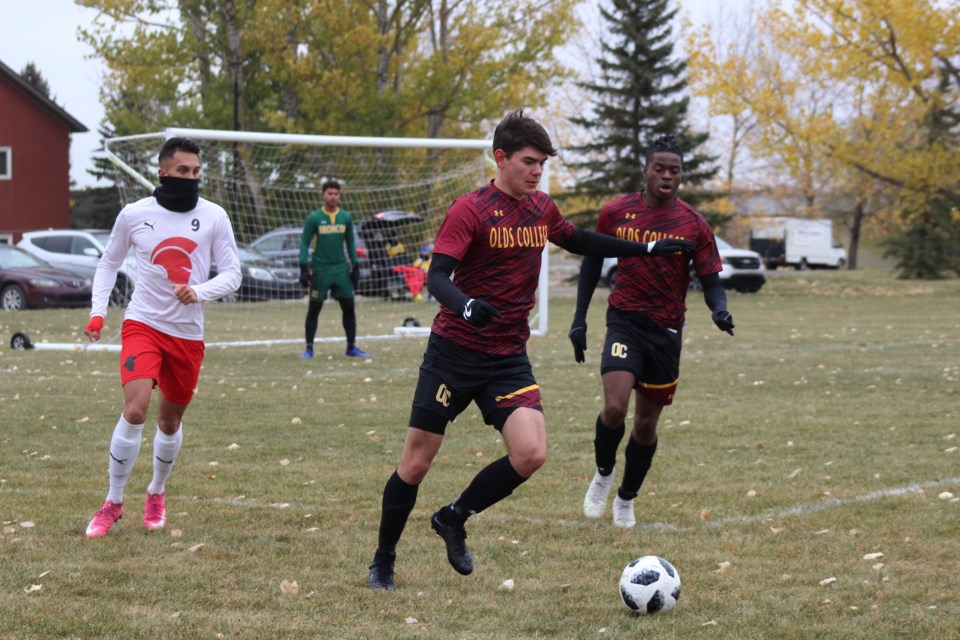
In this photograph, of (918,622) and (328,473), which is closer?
(918,622)

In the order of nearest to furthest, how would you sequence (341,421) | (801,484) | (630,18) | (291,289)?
(801,484)
(341,421)
(291,289)
(630,18)

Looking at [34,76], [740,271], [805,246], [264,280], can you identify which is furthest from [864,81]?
[34,76]

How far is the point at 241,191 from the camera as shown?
20297 mm

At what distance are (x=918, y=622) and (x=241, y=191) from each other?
669 inches

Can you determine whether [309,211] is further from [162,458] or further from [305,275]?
[162,458]

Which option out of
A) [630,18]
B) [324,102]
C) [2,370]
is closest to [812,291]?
[630,18]

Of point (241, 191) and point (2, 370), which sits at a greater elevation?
point (241, 191)

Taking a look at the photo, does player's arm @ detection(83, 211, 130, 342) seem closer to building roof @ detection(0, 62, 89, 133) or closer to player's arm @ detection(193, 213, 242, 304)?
player's arm @ detection(193, 213, 242, 304)

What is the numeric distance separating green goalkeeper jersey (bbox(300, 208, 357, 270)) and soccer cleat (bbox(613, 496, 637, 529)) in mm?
8673

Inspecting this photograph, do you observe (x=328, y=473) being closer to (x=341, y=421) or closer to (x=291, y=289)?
(x=341, y=421)

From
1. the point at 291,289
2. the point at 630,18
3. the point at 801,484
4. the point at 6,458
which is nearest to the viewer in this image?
the point at 801,484

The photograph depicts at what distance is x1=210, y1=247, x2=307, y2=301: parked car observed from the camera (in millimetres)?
19391

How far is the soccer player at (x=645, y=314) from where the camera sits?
21.4ft

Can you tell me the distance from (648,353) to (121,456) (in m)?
2.85
